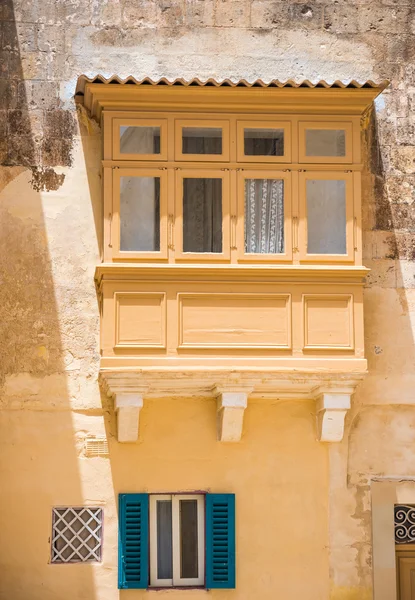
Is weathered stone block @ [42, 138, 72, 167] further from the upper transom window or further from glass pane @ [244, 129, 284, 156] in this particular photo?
glass pane @ [244, 129, 284, 156]

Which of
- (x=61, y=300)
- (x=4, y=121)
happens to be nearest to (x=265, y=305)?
(x=61, y=300)

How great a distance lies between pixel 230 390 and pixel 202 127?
8.59ft

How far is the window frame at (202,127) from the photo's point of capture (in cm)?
1100

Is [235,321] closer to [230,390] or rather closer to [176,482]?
[230,390]

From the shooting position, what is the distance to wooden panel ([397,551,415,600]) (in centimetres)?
1126

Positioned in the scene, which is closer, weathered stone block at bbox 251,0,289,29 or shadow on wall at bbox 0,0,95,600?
shadow on wall at bbox 0,0,95,600

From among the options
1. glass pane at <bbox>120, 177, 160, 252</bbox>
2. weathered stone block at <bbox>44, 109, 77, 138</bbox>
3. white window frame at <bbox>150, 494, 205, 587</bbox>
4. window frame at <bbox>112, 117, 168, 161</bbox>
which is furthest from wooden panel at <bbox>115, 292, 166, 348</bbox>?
weathered stone block at <bbox>44, 109, 77, 138</bbox>

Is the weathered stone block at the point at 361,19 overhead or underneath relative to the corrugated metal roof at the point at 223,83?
overhead

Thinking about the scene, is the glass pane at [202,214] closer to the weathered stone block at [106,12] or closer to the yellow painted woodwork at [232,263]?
the yellow painted woodwork at [232,263]

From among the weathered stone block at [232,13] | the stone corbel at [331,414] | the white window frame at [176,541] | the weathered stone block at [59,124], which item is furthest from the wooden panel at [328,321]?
the weathered stone block at [232,13]

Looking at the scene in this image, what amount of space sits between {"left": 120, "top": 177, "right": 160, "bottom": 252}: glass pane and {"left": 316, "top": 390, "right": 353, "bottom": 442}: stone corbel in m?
2.27

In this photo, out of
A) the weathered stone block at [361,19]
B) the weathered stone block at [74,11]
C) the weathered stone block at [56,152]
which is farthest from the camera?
the weathered stone block at [361,19]

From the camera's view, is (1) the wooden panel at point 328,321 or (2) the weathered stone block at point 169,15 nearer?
(1) the wooden panel at point 328,321

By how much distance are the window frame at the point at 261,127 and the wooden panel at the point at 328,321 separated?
142cm
